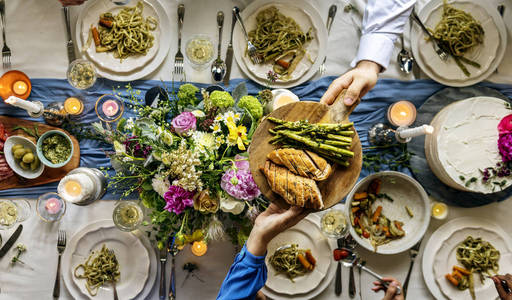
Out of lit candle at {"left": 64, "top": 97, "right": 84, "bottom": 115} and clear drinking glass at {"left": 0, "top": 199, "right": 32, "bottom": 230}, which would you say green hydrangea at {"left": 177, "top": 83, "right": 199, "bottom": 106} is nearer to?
lit candle at {"left": 64, "top": 97, "right": 84, "bottom": 115}

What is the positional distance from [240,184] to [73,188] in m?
1.06

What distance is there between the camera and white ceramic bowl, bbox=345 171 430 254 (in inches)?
87.2

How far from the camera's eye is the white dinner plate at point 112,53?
2201 mm

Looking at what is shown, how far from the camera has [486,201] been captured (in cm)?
234

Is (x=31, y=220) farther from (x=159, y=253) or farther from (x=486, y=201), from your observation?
(x=486, y=201)

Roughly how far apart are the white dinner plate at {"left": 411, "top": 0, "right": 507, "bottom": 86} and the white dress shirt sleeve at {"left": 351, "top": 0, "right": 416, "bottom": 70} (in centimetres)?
36

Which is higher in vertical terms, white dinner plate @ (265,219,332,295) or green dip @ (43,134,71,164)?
green dip @ (43,134,71,164)

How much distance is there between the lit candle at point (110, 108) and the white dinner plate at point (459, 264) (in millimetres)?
2334

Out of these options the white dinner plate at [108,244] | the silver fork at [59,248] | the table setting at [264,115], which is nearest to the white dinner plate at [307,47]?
the table setting at [264,115]

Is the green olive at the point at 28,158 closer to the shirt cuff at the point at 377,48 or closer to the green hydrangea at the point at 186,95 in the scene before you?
the green hydrangea at the point at 186,95

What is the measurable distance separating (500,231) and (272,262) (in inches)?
60.6

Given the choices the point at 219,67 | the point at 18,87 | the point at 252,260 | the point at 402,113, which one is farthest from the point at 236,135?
the point at 18,87

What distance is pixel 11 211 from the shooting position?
2.20 metres

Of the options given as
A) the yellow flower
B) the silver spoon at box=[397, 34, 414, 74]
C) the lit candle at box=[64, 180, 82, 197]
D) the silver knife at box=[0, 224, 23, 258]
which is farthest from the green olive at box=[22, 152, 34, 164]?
the silver spoon at box=[397, 34, 414, 74]
